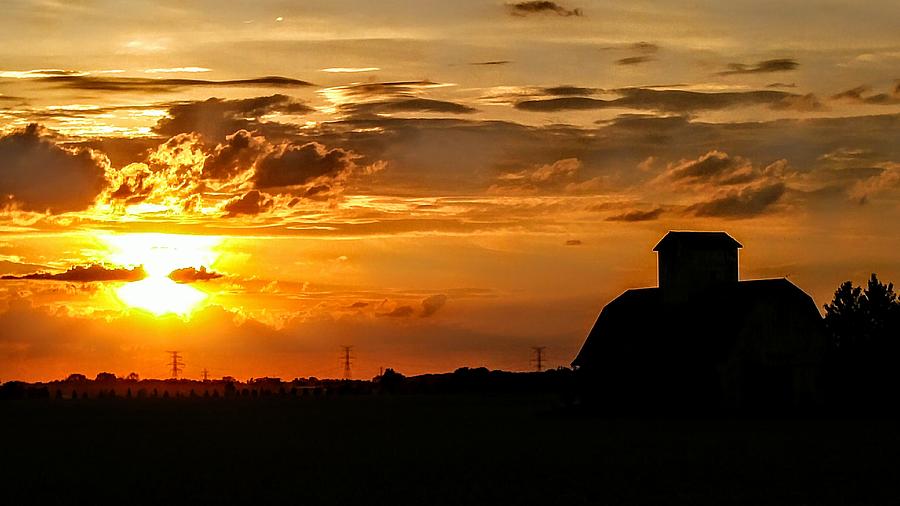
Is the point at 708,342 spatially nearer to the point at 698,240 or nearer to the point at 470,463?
the point at 698,240

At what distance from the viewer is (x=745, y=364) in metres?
72.5

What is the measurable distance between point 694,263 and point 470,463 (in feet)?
119

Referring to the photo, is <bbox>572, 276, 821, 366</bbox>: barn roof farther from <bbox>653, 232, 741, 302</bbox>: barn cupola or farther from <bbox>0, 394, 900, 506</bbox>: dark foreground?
<bbox>0, 394, 900, 506</bbox>: dark foreground

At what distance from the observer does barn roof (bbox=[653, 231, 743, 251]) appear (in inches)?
3066

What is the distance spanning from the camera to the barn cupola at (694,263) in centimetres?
7762

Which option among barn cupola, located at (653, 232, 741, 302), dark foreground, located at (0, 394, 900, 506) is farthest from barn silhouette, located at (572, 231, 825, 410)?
dark foreground, located at (0, 394, 900, 506)

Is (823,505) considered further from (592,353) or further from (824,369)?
(592,353)

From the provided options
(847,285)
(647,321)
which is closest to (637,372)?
(647,321)

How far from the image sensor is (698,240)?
256 feet

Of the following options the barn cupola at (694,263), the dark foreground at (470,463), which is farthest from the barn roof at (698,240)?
the dark foreground at (470,463)

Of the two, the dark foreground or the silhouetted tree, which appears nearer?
the dark foreground

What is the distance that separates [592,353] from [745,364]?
417 inches

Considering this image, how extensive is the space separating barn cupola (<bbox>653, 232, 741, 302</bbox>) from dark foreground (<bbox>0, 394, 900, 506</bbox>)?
9.70 metres

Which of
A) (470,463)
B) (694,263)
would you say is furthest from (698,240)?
(470,463)
